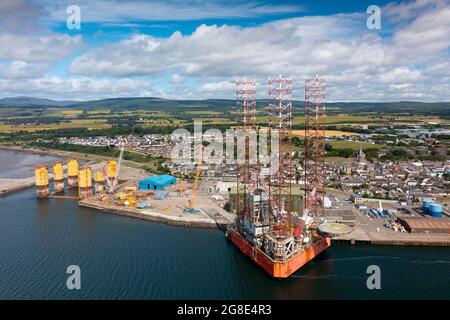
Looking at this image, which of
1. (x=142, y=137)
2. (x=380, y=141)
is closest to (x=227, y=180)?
(x=380, y=141)

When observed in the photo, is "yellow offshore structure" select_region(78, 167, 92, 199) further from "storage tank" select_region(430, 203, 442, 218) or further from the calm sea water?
"storage tank" select_region(430, 203, 442, 218)

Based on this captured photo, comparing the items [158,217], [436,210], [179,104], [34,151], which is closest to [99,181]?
[158,217]

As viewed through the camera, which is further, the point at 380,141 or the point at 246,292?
the point at 380,141

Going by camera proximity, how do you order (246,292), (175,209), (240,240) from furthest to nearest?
(175,209) < (240,240) < (246,292)

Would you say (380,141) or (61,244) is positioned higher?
(380,141)

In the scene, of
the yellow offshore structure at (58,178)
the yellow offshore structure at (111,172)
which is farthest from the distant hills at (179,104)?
the yellow offshore structure at (111,172)

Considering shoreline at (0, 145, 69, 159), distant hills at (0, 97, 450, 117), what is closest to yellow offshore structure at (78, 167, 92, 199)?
shoreline at (0, 145, 69, 159)
